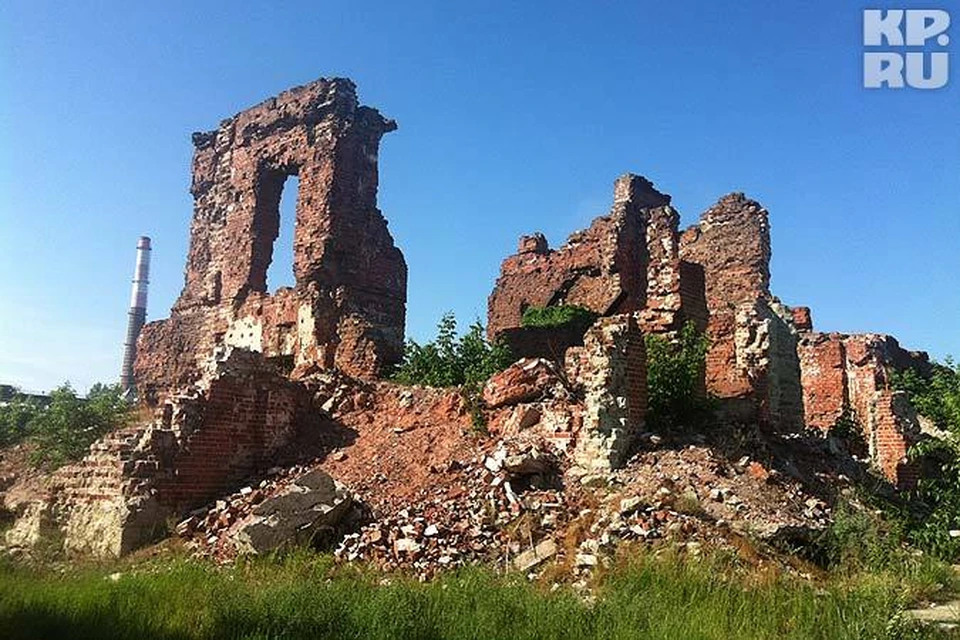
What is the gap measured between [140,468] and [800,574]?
7.09 metres

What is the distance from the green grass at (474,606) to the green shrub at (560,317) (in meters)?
10.3

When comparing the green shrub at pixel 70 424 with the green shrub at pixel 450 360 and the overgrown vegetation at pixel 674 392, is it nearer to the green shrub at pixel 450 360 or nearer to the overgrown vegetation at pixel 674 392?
the green shrub at pixel 450 360

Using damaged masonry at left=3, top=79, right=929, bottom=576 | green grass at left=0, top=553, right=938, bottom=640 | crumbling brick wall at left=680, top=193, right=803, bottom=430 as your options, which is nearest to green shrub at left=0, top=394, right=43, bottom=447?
damaged masonry at left=3, top=79, right=929, bottom=576

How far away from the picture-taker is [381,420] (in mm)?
10203

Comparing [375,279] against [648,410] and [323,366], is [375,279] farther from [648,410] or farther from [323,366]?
[648,410]

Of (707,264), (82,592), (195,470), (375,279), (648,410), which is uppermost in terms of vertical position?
(707,264)

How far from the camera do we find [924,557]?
7.20 meters

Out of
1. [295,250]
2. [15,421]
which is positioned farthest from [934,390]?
[15,421]

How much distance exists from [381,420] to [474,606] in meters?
5.07

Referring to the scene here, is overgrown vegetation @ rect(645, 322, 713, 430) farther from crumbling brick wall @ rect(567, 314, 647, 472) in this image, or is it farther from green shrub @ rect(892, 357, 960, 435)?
green shrub @ rect(892, 357, 960, 435)

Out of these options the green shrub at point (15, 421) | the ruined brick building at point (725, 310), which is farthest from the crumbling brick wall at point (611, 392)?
the green shrub at point (15, 421)

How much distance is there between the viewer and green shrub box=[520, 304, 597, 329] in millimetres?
16328

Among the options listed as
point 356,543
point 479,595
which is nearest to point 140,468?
point 356,543

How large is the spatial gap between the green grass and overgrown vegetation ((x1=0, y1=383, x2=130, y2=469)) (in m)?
6.38
